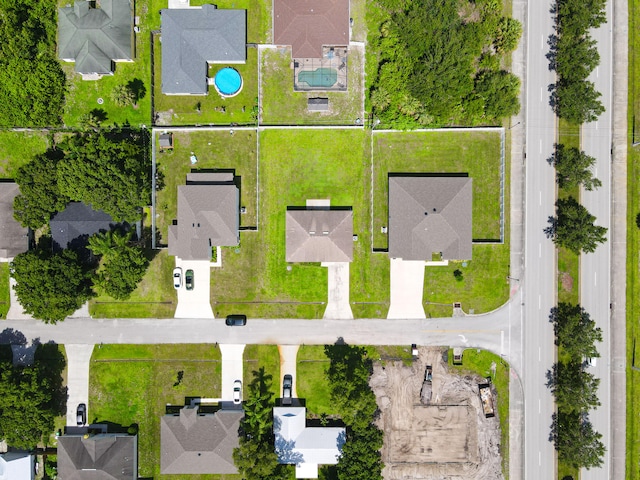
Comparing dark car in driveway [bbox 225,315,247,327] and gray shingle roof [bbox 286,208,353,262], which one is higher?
gray shingle roof [bbox 286,208,353,262]

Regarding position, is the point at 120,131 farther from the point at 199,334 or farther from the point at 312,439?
the point at 312,439

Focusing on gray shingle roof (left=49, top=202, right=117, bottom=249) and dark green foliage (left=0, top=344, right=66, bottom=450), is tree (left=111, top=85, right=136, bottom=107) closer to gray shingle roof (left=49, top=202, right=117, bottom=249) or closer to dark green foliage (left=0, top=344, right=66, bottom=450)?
gray shingle roof (left=49, top=202, right=117, bottom=249)

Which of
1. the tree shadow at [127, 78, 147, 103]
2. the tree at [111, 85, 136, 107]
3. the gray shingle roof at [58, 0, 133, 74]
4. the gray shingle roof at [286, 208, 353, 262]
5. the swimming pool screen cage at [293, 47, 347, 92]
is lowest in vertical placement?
the gray shingle roof at [286, 208, 353, 262]

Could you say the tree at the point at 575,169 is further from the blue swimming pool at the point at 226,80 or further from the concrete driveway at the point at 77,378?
the concrete driveway at the point at 77,378

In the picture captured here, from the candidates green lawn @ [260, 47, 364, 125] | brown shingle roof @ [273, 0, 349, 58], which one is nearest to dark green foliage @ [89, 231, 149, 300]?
green lawn @ [260, 47, 364, 125]

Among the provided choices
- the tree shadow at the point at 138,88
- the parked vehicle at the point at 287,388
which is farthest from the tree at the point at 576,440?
the tree shadow at the point at 138,88

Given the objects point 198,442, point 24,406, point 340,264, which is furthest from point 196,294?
point 24,406
